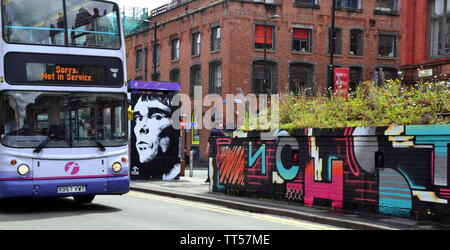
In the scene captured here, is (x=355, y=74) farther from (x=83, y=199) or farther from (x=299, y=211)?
(x=299, y=211)

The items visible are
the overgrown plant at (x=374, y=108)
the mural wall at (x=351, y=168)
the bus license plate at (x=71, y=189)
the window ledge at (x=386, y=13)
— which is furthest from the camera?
the window ledge at (x=386, y=13)

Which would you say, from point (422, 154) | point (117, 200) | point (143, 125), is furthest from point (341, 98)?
point (143, 125)

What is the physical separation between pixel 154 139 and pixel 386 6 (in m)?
31.0

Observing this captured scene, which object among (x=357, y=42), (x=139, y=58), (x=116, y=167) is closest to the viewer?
(x=116, y=167)

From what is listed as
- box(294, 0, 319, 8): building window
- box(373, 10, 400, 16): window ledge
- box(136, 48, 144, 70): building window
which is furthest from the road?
box(136, 48, 144, 70): building window

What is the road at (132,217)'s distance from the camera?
34.9 feet

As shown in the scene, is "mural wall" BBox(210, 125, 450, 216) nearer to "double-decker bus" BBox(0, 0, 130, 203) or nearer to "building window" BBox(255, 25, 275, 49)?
"double-decker bus" BBox(0, 0, 130, 203)

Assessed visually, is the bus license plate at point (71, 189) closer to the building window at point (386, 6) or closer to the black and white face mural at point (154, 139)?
the black and white face mural at point (154, 139)

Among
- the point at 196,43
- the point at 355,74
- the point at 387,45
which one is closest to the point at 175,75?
the point at 196,43

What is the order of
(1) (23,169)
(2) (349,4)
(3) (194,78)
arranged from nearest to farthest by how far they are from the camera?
1. (1) (23,169)
2. (2) (349,4)
3. (3) (194,78)

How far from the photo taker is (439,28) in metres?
25.4

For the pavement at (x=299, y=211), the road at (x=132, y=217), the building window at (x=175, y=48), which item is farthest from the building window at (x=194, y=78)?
the road at (x=132, y=217)
